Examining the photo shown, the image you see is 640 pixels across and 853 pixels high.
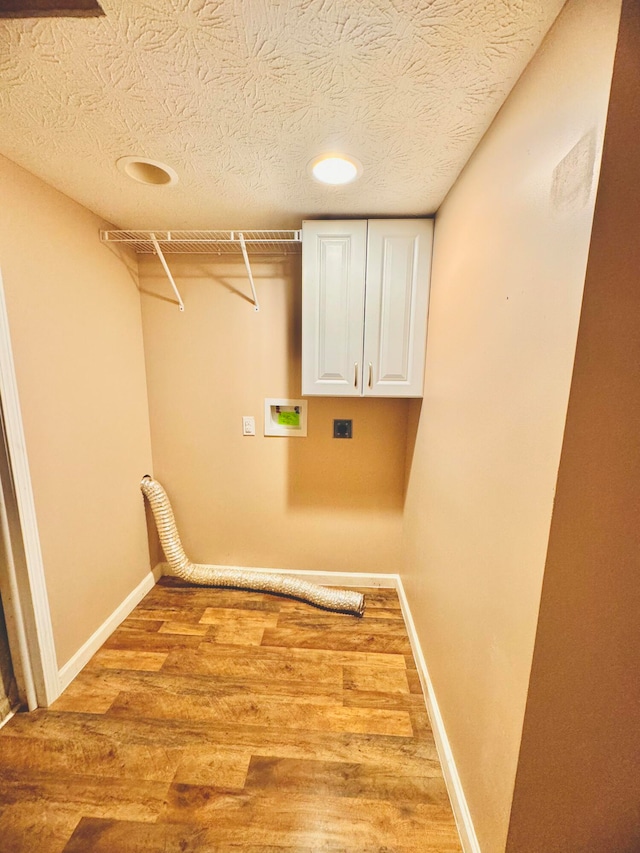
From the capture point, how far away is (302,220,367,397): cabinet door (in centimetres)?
148

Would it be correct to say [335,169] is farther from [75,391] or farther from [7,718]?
[7,718]

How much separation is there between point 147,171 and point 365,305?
1035 millimetres

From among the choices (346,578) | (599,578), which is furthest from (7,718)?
(599,578)

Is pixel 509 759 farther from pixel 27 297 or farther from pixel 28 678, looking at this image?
pixel 27 297

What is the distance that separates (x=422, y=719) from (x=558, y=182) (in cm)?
181

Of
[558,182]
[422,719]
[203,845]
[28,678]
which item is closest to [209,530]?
[28,678]

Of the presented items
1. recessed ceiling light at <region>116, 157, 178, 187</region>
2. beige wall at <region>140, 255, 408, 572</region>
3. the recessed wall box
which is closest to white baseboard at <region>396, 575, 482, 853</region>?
beige wall at <region>140, 255, 408, 572</region>

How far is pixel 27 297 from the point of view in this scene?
46.3 inches

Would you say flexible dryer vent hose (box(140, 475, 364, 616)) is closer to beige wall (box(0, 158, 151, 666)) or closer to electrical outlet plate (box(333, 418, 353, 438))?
beige wall (box(0, 158, 151, 666))

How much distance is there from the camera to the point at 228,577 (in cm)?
200

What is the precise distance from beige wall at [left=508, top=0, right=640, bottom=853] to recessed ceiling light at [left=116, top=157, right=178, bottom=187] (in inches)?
51.1

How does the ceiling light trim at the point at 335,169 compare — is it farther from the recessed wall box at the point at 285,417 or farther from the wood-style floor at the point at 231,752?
the wood-style floor at the point at 231,752

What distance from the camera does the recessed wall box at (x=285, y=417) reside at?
1905 mm

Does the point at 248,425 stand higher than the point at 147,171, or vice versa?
the point at 147,171
